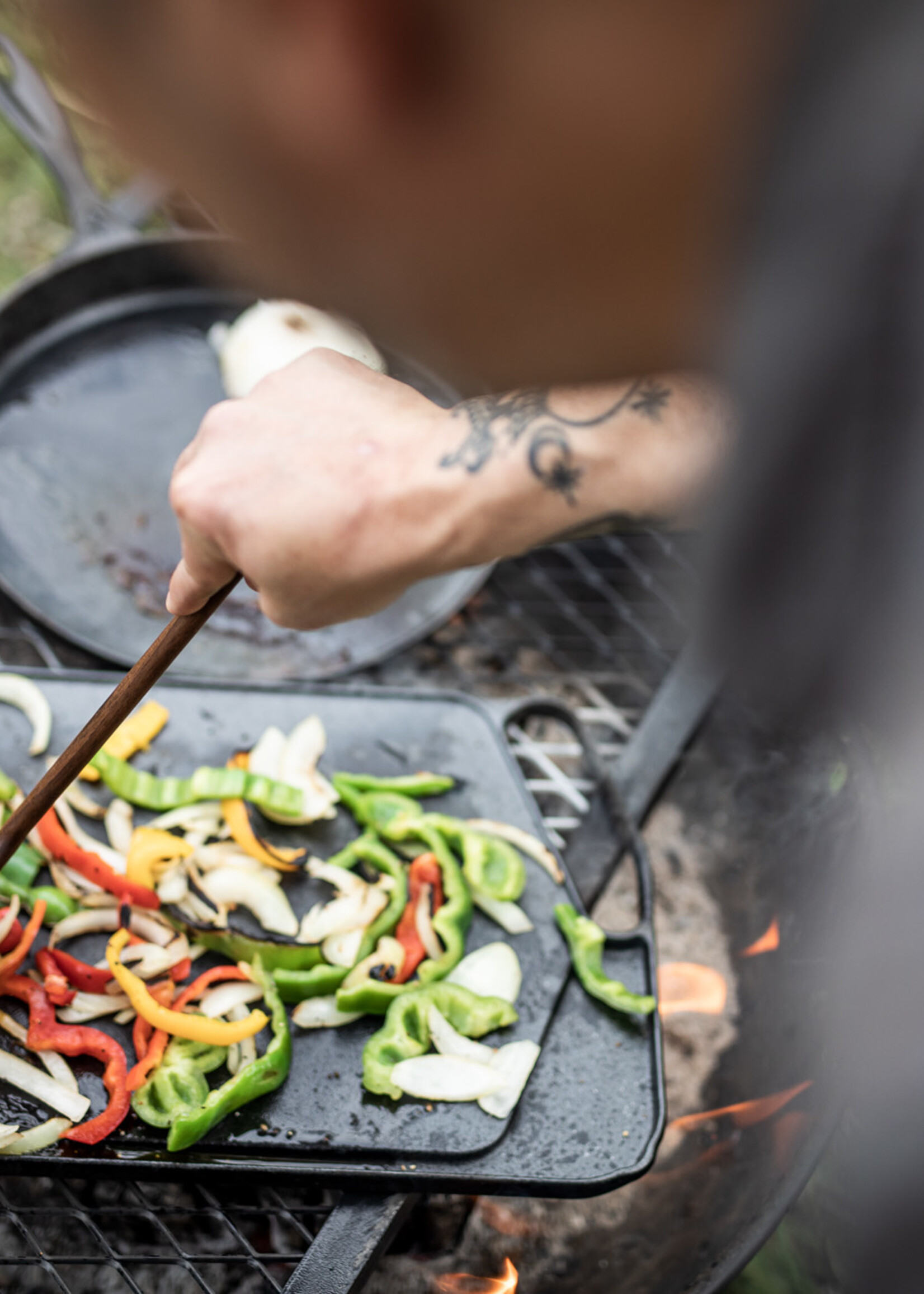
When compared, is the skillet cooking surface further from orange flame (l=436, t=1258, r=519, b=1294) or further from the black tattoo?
orange flame (l=436, t=1258, r=519, b=1294)

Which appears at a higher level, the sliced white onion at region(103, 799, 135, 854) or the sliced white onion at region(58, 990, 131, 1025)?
the sliced white onion at region(103, 799, 135, 854)

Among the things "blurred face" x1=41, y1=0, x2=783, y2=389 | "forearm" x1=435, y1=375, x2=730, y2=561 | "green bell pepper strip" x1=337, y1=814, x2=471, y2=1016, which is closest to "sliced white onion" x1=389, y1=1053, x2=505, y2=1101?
"green bell pepper strip" x1=337, y1=814, x2=471, y2=1016

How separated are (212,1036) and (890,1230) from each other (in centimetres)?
130

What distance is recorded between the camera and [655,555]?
10.5 ft

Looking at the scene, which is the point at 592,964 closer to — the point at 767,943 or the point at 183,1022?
the point at 767,943

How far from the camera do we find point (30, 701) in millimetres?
2293

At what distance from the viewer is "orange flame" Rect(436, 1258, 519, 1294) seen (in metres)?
2.10

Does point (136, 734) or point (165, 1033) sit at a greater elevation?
point (136, 734)

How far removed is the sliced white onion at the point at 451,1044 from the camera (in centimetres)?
190

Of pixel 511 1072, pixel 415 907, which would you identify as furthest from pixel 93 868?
pixel 511 1072

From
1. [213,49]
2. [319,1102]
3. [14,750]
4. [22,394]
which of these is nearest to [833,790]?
[319,1102]

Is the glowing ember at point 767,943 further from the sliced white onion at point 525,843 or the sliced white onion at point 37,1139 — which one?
the sliced white onion at point 37,1139

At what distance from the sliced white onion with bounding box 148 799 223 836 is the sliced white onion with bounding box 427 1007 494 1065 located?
65 cm

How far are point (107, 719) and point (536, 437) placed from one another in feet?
2.64
